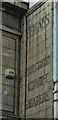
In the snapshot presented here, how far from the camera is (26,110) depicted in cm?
3478

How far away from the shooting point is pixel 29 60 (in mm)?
35781

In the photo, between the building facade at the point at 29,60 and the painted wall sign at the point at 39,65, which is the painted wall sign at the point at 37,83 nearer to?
the building facade at the point at 29,60

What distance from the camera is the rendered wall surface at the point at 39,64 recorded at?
3328cm

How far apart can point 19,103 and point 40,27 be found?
4.80m

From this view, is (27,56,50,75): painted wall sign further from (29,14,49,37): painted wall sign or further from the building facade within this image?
(29,14,49,37): painted wall sign

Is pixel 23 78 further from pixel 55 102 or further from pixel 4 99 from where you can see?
pixel 55 102

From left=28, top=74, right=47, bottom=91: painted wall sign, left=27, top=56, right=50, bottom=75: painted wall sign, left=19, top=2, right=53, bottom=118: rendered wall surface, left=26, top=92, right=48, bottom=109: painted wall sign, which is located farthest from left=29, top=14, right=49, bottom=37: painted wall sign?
left=26, top=92, right=48, bottom=109: painted wall sign

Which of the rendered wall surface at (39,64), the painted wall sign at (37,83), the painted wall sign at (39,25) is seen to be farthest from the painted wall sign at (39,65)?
the painted wall sign at (39,25)

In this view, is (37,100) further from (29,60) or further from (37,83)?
(29,60)

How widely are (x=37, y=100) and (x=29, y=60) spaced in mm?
2977

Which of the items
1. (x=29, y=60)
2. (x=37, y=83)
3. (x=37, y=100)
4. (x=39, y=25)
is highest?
(x=39, y=25)

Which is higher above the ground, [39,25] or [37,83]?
[39,25]

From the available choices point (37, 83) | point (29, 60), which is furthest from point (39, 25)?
point (37, 83)

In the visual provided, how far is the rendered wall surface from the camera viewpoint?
33.3m
